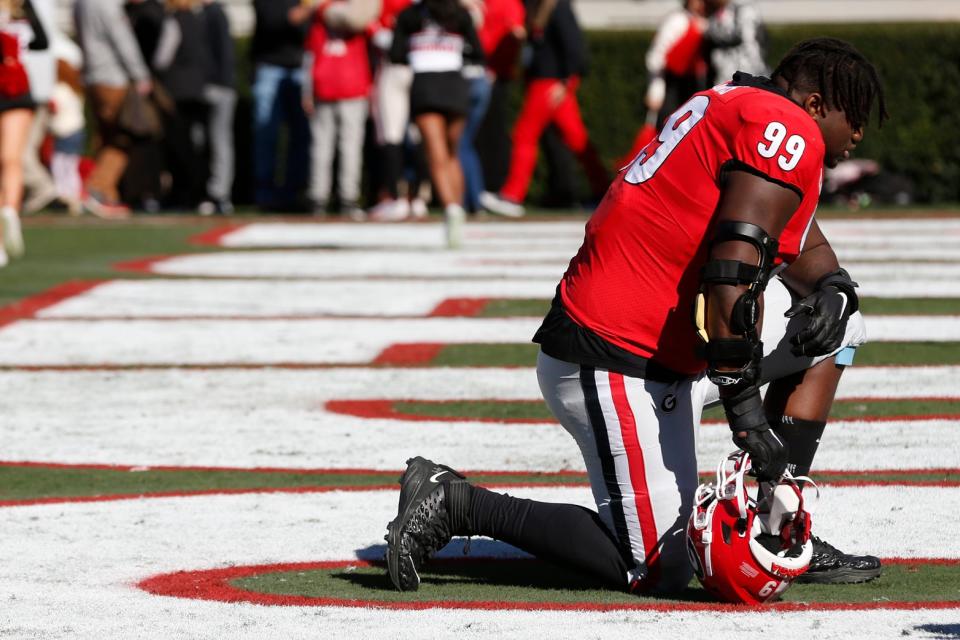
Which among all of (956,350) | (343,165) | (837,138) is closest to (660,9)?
(343,165)

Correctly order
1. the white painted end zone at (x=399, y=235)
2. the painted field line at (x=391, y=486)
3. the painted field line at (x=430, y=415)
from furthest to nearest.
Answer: the white painted end zone at (x=399, y=235) → the painted field line at (x=430, y=415) → the painted field line at (x=391, y=486)

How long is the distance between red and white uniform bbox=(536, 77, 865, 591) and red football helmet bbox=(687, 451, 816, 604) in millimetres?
185

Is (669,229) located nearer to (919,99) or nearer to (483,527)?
(483,527)

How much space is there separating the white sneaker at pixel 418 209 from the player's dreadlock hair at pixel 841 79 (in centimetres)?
1182

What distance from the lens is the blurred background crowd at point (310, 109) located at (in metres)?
15.6

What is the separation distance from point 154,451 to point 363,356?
2054 mm

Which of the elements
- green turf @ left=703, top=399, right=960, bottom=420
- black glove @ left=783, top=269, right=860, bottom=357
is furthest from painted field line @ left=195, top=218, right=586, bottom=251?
black glove @ left=783, top=269, right=860, bottom=357

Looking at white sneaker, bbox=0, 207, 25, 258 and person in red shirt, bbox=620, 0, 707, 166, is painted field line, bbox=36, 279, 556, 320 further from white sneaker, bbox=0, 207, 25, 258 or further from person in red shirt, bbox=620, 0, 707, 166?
person in red shirt, bbox=620, 0, 707, 166

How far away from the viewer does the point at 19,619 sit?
13.6 feet

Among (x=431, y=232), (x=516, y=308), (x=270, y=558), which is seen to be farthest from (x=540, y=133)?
(x=270, y=558)

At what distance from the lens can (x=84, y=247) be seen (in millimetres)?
13203

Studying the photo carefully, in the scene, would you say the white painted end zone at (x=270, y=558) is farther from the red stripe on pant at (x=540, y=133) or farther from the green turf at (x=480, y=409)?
the red stripe on pant at (x=540, y=133)

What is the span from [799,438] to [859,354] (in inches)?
134

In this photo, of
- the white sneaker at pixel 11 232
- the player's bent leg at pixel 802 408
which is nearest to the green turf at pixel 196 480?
the player's bent leg at pixel 802 408
